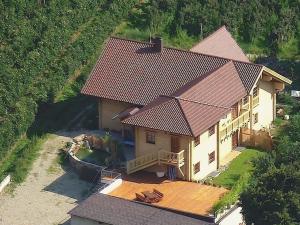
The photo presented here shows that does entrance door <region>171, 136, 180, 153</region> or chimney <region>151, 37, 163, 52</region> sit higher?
chimney <region>151, 37, 163, 52</region>

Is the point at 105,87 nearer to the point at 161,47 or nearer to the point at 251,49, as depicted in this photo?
the point at 161,47

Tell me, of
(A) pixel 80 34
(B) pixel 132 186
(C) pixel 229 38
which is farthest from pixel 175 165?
(A) pixel 80 34

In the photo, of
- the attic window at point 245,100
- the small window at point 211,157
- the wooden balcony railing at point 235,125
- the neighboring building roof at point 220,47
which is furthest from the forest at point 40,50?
the attic window at point 245,100

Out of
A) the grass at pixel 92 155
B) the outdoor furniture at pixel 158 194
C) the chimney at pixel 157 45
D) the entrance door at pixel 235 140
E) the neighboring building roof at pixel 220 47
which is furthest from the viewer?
the neighboring building roof at pixel 220 47

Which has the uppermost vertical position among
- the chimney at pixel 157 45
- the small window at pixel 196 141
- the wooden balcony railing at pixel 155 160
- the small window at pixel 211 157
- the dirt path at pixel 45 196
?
→ the chimney at pixel 157 45

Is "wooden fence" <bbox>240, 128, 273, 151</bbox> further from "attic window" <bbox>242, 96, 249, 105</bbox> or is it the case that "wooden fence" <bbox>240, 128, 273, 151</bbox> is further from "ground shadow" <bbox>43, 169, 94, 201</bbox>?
"ground shadow" <bbox>43, 169, 94, 201</bbox>

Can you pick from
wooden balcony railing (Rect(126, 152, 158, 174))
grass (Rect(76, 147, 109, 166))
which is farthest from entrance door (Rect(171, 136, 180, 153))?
grass (Rect(76, 147, 109, 166))

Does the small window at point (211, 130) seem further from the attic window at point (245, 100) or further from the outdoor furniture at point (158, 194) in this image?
the outdoor furniture at point (158, 194)
